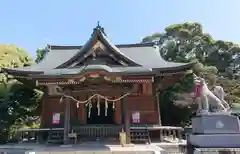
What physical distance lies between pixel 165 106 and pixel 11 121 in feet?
40.8

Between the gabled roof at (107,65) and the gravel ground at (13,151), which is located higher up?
the gabled roof at (107,65)

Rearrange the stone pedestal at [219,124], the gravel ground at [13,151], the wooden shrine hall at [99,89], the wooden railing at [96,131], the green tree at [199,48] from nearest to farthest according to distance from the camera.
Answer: the stone pedestal at [219,124], the gravel ground at [13,151], the wooden shrine hall at [99,89], the wooden railing at [96,131], the green tree at [199,48]

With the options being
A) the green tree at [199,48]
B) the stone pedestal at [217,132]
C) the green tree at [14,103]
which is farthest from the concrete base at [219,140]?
the green tree at [199,48]

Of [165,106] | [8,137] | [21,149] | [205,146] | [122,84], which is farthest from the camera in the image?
[165,106]

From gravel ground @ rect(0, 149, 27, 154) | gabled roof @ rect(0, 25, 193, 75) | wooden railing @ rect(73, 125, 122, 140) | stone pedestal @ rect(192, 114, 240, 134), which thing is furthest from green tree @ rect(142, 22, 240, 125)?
gravel ground @ rect(0, 149, 27, 154)

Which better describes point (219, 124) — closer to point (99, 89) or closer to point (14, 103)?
point (99, 89)

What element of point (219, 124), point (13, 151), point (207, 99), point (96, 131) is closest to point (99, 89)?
point (96, 131)

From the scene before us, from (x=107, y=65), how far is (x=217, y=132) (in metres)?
6.84

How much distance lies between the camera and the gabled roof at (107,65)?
11.4 m

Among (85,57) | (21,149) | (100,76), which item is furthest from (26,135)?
(100,76)

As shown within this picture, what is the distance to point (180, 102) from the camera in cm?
1794

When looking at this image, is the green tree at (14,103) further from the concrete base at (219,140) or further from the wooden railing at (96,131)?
the concrete base at (219,140)

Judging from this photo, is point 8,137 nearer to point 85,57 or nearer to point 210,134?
point 85,57

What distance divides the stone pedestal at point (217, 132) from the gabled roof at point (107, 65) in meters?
3.60
